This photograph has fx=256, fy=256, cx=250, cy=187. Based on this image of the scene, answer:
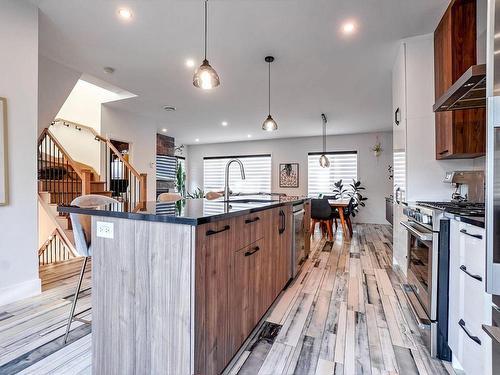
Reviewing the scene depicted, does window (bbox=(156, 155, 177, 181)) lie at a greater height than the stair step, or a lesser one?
greater

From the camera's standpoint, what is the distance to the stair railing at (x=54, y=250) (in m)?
4.20

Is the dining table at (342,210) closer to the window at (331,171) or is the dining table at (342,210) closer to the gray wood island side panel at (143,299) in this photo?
the window at (331,171)

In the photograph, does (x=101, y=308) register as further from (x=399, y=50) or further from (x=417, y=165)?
(x=399, y=50)

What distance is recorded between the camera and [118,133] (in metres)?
5.60

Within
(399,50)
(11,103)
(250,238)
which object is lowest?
(250,238)

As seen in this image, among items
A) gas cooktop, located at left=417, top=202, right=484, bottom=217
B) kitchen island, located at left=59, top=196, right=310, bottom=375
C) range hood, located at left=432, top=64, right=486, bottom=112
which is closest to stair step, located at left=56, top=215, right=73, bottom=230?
kitchen island, located at left=59, top=196, right=310, bottom=375

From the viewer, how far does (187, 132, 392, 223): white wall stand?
7215 mm

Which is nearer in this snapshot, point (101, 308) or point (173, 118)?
point (101, 308)

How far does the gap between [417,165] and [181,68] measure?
Result: 3188mm

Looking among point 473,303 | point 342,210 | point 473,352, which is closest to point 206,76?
point 473,303

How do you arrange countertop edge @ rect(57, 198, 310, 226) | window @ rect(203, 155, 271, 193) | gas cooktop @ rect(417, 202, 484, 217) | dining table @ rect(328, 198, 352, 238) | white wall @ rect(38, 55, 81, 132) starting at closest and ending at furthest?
1. countertop edge @ rect(57, 198, 310, 226)
2. gas cooktop @ rect(417, 202, 484, 217)
3. white wall @ rect(38, 55, 81, 132)
4. dining table @ rect(328, 198, 352, 238)
5. window @ rect(203, 155, 271, 193)

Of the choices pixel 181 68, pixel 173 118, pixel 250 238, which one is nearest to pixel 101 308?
pixel 250 238

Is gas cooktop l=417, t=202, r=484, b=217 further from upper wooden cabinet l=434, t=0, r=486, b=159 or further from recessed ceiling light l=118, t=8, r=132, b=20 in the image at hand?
recessed ceiling light l=118, t=8, r=132, b=20

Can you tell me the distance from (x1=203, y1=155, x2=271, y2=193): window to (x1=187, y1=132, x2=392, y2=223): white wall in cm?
20
